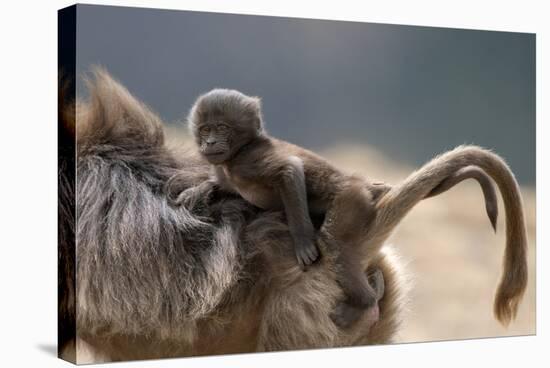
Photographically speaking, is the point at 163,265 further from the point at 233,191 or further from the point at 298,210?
the point at 298,210

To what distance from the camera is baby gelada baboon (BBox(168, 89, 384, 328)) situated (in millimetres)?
5344

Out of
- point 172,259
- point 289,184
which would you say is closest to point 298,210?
point 289,184

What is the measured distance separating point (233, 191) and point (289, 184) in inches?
13.5

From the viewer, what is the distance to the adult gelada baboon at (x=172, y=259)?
522cm

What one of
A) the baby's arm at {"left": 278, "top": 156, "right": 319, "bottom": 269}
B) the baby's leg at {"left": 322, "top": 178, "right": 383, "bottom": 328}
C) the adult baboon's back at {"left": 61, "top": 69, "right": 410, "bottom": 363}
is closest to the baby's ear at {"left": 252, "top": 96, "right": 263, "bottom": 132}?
the baby's arm at {"left": 278, "top": 156, "right": 319, "bottom": 269}

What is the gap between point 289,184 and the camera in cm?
536

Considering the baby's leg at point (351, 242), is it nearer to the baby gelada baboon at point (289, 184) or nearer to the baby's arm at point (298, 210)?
the baby gelada baboon at point (289, 184)

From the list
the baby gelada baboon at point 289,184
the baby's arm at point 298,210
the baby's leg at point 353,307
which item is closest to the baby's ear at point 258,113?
the baby gelada baboon at point 289,184

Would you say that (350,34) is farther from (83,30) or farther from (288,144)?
(83,30)

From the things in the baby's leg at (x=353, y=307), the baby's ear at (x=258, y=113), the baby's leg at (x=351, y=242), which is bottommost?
the baby's leg at (x=353, y=307)

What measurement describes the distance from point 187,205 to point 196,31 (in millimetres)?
995

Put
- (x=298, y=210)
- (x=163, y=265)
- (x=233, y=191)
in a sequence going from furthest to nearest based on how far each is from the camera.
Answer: (x=233, y=191) < (x=298, y=210) < (x=163, y=265)

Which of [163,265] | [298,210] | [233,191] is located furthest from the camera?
[233,191]

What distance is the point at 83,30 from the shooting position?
5156mm
